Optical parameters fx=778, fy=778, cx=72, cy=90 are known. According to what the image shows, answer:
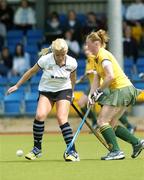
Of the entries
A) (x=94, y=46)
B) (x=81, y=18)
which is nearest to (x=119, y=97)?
(x=94, y=46)

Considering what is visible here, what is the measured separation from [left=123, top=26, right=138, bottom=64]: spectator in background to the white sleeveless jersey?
10.2m

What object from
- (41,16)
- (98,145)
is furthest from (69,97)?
(41,16)

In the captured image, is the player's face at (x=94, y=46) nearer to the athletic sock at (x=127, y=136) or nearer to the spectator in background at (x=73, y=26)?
the athletic sock at (x=127, y=136)

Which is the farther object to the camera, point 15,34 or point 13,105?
point 15,34

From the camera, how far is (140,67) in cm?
2002

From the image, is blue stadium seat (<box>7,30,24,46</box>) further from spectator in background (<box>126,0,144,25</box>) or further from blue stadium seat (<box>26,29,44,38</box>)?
spectator in background (<box>126,0,144,25</box>)

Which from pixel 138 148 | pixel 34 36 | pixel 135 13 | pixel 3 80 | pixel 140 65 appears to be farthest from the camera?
pixel 34 36

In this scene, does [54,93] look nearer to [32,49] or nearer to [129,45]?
[129,45]

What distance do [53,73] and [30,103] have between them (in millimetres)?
8582

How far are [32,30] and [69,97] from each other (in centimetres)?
1230

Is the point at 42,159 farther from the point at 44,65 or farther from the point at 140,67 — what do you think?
the point at 140,67

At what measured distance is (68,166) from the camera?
30.7ft

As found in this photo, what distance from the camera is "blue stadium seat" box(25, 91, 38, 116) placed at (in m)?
18.6

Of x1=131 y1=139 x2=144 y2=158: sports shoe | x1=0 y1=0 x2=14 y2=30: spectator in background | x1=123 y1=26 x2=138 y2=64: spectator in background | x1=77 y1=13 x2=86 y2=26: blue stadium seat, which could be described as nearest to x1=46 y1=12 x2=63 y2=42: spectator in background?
x1=77 y1=13 x2=86 y2=26: blue stadium seat
